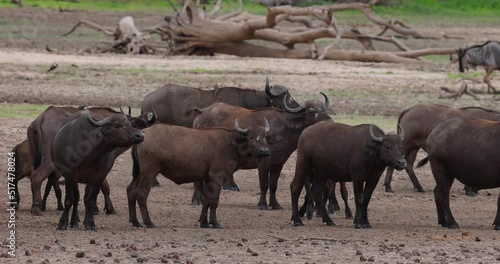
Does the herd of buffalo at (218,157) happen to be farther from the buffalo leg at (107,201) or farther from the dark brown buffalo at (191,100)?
the dark brown buffalo at (191,100)

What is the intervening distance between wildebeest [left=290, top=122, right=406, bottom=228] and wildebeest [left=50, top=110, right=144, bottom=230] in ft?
7.31

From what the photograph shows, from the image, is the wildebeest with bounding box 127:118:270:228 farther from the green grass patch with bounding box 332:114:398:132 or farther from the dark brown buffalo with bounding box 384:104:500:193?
the green grass patch with bounding box 332:114:398:132

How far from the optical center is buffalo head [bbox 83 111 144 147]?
1156 centimetres

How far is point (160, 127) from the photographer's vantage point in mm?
12344

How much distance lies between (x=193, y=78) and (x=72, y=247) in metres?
15.4

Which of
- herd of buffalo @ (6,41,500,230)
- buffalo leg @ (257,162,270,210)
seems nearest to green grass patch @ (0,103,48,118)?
herd of buffalo @ (6,41,500,230)

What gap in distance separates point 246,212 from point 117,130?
275 centimetres

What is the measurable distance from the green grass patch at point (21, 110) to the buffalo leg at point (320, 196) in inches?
338

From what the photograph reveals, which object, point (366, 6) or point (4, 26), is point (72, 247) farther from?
point (4, 26)

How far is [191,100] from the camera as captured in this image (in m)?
16.8

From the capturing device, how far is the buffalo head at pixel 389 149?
40.6 ft

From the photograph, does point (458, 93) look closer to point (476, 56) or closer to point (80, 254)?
point (476, 56)

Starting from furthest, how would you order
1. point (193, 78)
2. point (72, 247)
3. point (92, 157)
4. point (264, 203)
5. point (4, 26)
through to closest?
1. point (4, 26)
2. point (193, 78)
3. point (264, 203)
4. point (92, 157)
5. point (72, 247)

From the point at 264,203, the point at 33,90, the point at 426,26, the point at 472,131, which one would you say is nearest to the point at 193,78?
the point at 33,90
